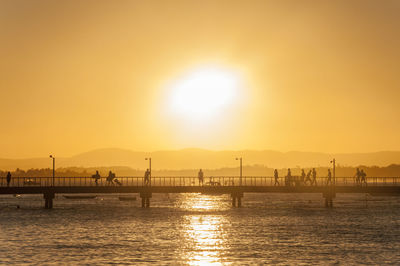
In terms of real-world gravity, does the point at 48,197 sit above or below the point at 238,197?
above

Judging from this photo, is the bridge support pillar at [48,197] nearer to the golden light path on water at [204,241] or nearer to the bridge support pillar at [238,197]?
the golden light path on water at [204,241]

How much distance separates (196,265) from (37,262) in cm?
1431

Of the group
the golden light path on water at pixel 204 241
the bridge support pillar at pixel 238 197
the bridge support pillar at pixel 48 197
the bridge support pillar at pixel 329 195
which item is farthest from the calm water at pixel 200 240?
the bridge support pillar at pixel 238 197

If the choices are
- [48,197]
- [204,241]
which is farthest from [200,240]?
[48,197]

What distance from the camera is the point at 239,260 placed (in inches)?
2258

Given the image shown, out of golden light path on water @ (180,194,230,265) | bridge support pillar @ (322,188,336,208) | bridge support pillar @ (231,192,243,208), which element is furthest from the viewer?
bridge support pillar @ (231,192,243,208)

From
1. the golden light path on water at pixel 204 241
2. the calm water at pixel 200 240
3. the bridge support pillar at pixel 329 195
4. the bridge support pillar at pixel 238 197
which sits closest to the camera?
the golden light path on water at pixel 204 241

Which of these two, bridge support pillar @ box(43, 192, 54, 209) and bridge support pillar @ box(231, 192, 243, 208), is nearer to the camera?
bridge support pillar @ box(43, 192, 54, 209)

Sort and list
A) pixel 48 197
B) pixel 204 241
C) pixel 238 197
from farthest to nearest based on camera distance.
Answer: pixel 238 197 < pixel 48 197 < pixel 204 241

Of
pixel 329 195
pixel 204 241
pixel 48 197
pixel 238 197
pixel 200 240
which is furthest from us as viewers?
pixel 238 197

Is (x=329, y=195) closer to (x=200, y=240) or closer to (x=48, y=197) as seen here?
(x=48, y=197)

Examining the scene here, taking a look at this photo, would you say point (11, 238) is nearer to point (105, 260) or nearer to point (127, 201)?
point (105, 260)

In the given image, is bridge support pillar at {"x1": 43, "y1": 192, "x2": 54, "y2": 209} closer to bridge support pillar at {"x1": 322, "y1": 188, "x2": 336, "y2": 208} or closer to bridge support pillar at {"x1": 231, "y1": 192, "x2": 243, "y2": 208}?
bridge support pillar at {"x1": 231, "y1": 192, "x2": 243, "y2": 208}

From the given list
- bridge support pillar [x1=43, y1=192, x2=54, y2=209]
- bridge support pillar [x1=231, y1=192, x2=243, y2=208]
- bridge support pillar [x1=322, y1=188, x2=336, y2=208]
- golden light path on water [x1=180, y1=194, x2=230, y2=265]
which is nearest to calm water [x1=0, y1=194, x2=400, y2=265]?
golden light path on water [x1=180, y1=194, x2=230, y2=265]
